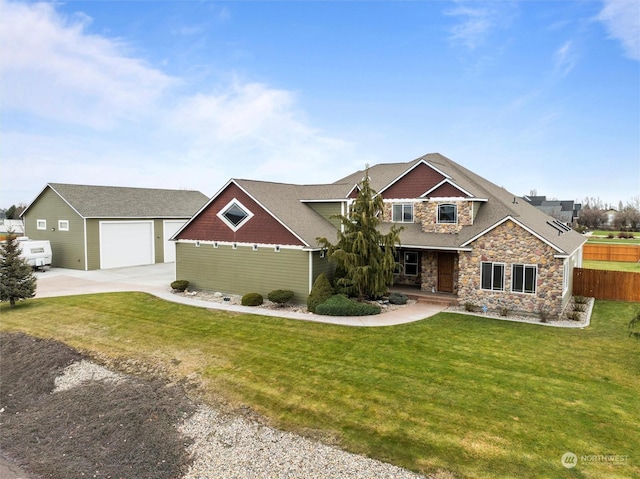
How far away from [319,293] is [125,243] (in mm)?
20833

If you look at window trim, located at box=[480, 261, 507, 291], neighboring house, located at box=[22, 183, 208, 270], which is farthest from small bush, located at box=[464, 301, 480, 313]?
neighboring house, located at box=[22, 183, 208, 270]

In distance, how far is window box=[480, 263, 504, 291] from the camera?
1845cm

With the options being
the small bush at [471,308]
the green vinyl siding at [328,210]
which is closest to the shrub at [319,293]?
the green vinyl siding at [328,210]

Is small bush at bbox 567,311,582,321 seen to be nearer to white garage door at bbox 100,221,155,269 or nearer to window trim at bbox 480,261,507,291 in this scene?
window trim at bbox 480,261,507,291

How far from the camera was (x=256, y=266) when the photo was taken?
21031mm

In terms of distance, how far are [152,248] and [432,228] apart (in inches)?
938

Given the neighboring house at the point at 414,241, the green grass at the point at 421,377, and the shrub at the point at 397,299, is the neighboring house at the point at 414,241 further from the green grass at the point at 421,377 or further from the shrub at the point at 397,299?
the shrub at the point at 397,299

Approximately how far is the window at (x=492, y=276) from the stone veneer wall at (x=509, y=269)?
188 mm

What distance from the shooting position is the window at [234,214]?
70.2 ft

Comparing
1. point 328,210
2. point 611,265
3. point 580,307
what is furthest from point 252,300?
point 611,265

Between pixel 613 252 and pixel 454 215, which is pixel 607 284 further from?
pixel 613 252

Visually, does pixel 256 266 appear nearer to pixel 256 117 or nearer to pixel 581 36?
pixel 256 117

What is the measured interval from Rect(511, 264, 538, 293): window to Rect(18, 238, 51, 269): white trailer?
103 feet

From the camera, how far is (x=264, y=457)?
7.94 m
